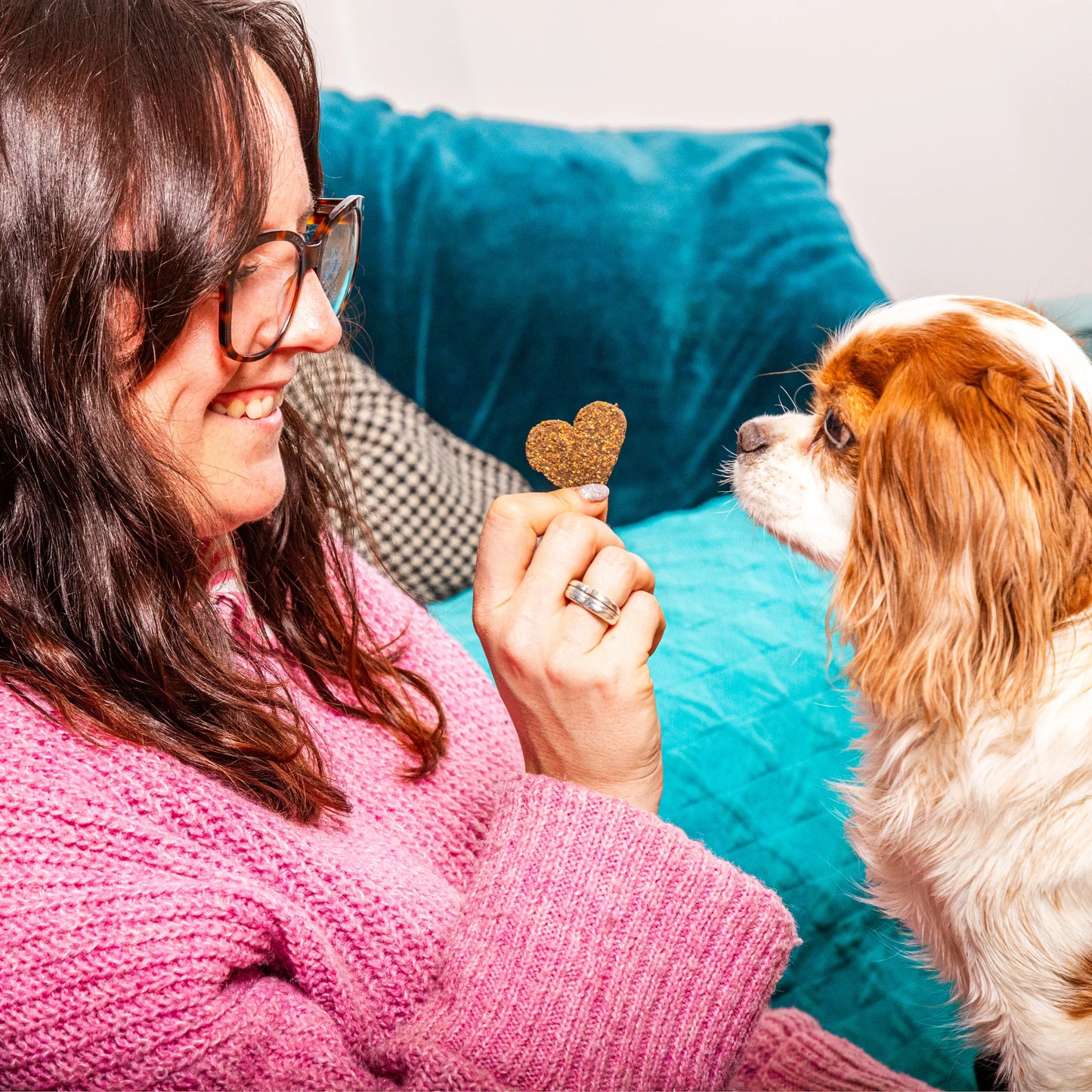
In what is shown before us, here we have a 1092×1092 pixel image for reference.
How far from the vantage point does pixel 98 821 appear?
69 cm

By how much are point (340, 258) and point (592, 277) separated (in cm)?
98

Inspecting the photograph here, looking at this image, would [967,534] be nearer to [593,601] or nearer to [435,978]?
[593,601]

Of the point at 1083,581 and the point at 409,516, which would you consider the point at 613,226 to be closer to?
the point at 409,516

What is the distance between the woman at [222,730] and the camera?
68 centimetres

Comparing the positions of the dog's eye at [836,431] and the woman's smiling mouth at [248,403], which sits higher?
the dog's eye at [836,431]

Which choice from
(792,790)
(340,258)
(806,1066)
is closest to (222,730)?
(340,258)

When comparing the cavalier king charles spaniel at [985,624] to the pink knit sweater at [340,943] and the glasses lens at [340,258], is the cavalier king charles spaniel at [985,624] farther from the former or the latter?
the glasses lens at [340,258]

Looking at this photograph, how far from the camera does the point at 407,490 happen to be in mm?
1789

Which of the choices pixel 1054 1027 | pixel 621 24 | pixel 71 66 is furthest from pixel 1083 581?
pixel 621 24

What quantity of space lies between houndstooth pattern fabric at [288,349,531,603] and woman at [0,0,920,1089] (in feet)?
2.76

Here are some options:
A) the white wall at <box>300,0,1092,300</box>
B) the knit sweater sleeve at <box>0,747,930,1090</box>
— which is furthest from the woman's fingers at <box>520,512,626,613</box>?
the white wall at <box>300,0,1092,300</box>

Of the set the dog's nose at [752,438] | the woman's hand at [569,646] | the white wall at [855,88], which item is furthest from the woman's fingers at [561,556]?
the white wall at [855,88]

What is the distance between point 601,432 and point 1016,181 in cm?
219

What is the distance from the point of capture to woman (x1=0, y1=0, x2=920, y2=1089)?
0.68m
